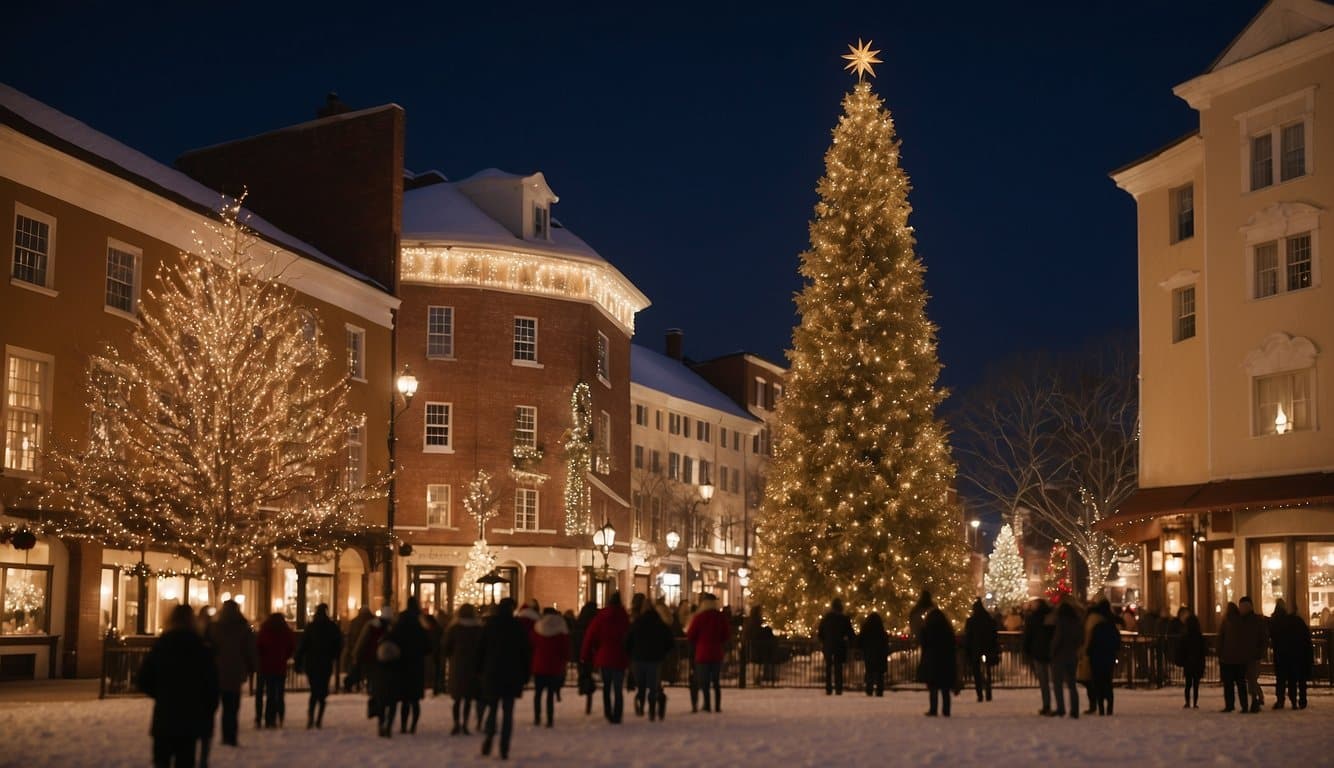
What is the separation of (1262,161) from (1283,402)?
18.7ft

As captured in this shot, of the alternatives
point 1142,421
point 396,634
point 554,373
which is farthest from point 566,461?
point 396,634

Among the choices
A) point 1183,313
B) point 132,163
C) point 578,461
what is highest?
point 132,163

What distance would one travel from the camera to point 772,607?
114 feet

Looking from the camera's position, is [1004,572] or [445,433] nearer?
[445,433]

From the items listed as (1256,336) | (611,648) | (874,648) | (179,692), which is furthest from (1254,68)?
(179,692)

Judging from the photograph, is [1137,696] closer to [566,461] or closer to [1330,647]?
[1330,647]

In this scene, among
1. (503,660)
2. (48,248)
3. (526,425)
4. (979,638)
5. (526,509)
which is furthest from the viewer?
(526,425)

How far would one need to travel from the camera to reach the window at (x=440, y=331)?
189 ft

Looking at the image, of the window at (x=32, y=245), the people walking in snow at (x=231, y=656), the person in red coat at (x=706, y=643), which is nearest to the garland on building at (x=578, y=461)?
the window at (x=32, y=245)

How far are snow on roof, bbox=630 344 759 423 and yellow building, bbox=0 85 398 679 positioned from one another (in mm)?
43684

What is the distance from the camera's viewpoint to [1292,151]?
121 feet

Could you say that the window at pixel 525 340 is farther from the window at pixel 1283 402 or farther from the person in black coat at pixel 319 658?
the person in black coat at pixel 319 658

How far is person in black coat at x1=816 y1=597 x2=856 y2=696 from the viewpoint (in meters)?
28.5

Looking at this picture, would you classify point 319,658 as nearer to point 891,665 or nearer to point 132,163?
point 891,665
